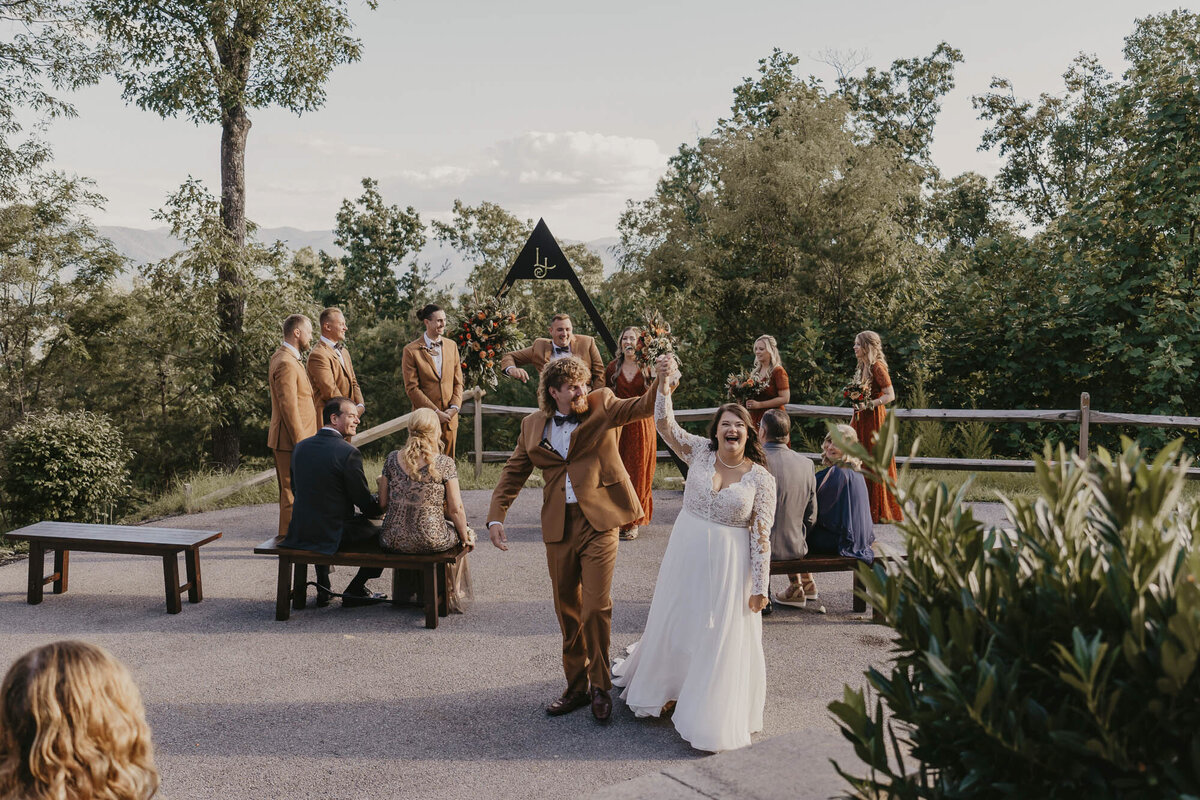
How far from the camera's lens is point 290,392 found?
773 cm

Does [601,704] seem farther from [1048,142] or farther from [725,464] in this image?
[1048,142]

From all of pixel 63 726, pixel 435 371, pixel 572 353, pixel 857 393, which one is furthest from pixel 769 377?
pixel 63 726

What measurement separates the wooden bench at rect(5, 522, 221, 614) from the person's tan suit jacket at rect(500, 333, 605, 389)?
11.2ft

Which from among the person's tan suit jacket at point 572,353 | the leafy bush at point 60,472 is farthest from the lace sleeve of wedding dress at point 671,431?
the leafy bush at point 60,472

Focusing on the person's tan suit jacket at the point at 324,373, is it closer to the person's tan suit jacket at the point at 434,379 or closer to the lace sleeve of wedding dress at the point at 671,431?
the person's tan suit jacket at the point at 434,379

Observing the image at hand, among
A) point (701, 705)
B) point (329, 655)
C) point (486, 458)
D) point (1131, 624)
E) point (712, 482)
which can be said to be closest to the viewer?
point (1131, 624)

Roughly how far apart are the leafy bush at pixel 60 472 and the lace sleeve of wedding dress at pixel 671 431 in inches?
327

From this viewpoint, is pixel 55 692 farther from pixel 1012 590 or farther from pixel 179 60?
pixel 179 60

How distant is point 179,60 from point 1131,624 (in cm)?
1670

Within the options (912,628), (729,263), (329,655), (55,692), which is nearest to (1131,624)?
(912,628)

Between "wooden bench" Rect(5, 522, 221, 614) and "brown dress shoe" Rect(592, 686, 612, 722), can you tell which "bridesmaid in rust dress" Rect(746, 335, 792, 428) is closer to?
"brown dress shoe" Rect(592, 686, 612, 722)

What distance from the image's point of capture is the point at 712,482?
4902 mm

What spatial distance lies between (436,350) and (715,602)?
4.87m

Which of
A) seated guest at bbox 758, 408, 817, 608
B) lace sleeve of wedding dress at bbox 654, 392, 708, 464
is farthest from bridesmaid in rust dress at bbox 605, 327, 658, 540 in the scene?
lace sleeve of wedding dress at bbox 654, 392, 708, 464
